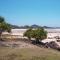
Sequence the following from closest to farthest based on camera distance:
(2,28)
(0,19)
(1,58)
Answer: (1,58) → (2,28) → (0,19)

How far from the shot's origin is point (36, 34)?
52.1m

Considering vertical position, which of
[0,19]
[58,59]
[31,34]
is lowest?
[58,59]

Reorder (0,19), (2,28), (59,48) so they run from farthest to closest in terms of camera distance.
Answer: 1. (0,19)
2. (2,28)
3. (59,48)

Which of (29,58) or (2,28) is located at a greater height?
(2,28)

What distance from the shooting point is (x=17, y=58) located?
3009cm

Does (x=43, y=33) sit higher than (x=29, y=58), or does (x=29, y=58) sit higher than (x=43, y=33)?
(x=43, y=33)

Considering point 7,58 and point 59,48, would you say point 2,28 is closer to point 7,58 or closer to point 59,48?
point 59,48

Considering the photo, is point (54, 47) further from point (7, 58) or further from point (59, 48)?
point (7, 58)

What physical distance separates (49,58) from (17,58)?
4938 mm

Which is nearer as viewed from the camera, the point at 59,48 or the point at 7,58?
the point at 7,58

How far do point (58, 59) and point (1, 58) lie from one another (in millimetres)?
8648

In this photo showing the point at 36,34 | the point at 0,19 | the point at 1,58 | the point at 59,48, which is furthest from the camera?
the point at 0,19

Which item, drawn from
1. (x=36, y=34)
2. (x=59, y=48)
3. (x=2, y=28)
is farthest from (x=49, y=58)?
(x=2, y=28)

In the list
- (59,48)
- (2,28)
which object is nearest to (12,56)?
(59,48)
